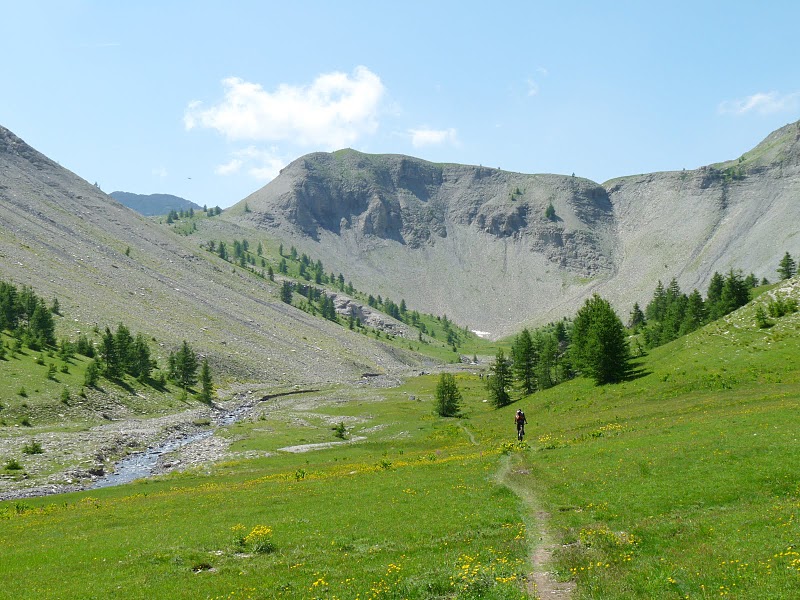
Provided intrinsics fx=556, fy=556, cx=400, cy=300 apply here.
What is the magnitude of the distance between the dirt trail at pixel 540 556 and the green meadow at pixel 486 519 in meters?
0.18

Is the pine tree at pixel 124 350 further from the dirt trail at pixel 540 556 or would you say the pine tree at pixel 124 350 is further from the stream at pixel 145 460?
the dirt trail at pixel 540 556

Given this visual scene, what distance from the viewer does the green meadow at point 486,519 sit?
17.2m

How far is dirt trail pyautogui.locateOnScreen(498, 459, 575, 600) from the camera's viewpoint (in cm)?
1594

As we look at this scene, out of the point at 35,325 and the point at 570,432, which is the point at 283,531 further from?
the point at 35,325

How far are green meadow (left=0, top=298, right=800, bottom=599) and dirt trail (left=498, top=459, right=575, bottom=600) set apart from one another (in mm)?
179

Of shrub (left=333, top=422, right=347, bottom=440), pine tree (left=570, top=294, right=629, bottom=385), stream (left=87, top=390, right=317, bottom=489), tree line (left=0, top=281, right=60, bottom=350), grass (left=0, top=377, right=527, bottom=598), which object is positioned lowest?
shrub (left=333, top=422, right=347, bottom=440)

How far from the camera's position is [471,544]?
2148cm

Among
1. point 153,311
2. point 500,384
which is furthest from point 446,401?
point 153,311

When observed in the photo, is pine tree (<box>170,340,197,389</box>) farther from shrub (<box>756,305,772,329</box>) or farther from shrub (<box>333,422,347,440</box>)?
shrub (<box>756,305,772,329</box>)

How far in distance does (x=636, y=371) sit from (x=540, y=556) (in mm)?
55603

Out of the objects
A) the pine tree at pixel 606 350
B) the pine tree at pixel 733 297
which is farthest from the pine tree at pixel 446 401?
the pine tree at pixel 733 297

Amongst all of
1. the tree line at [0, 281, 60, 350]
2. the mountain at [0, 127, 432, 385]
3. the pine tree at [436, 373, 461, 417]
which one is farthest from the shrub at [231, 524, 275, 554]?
the mountain at [0, 127, 432, 385]

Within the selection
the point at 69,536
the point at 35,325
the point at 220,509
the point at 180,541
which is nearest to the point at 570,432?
the point at 220,509

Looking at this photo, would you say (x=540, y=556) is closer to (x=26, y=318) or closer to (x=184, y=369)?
(x=184, y=369)
